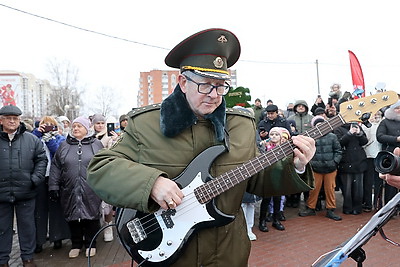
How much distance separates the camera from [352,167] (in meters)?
6.59

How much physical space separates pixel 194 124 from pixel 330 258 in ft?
3.51

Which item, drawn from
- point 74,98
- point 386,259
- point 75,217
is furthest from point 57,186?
point 74,98

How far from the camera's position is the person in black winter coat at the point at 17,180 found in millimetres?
4262

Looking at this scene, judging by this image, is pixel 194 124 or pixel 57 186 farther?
pixel 57 186

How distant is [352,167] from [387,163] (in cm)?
536

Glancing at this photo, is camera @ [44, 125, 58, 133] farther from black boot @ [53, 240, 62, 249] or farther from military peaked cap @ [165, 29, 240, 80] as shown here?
military peaked cap @ [165, 29, 240, 80]

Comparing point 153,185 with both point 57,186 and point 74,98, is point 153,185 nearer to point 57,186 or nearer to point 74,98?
point 57,186

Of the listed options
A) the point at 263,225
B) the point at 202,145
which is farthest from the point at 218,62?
the point at 263,225

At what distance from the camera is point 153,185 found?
1740 mm

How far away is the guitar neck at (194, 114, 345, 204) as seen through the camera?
6.35 feet

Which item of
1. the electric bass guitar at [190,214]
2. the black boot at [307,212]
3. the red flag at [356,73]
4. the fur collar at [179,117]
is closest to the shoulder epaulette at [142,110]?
the fur collar at [179,117]

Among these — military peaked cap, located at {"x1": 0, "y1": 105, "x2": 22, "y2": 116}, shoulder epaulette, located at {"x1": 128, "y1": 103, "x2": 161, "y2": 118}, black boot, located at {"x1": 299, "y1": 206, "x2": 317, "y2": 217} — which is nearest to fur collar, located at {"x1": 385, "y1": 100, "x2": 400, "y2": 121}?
black boot, located at {"x1": 299, "y1": 206, "x2": 317, "y2": 217}

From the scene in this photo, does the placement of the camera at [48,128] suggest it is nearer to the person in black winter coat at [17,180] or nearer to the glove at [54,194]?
the person in black winter coat at [17,180]

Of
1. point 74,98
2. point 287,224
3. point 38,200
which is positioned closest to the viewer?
point 38,200
